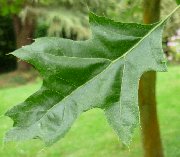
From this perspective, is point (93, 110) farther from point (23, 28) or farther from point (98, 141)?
point (23, 28)

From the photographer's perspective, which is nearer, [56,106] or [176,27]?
[56,106]

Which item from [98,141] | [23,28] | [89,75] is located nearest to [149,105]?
[89,75]

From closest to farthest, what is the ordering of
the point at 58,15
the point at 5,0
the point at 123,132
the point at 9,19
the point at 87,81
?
the point at 123,132 → the point at 87,81 → the point at 5,0 → the point at 58,15 → the point at 9,19

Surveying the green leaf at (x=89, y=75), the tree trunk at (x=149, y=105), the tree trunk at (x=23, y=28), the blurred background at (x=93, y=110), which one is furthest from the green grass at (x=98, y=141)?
the tree trunk at (x=23, y=28)

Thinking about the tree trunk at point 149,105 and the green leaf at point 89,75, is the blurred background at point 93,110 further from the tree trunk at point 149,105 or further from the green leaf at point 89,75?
the tree trunk at point 149,105

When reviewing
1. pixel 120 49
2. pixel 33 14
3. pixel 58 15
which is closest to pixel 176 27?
pixel 58 15

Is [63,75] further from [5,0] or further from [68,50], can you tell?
[5,0]
